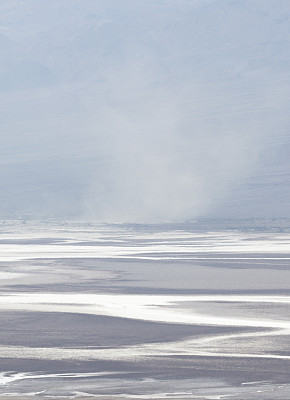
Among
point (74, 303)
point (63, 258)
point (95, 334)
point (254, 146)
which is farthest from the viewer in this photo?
point (254, 146)

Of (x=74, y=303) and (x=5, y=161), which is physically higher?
(x=5, y=161)

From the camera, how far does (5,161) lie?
82.8 meters

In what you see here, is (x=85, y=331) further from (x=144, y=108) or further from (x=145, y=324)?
(x=144, y=108)

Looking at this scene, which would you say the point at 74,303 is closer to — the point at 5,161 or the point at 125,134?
the point at 5,161

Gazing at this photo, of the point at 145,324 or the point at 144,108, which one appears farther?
the point at 144,108

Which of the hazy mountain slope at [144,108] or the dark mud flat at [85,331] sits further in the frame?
the hazy mountain slope at [144,108]

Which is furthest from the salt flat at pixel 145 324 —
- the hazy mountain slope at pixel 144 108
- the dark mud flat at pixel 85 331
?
the hazy mountain slope at pixel 144 108

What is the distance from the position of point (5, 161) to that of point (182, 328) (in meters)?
68.2

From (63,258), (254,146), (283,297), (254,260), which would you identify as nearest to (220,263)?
(254,260)

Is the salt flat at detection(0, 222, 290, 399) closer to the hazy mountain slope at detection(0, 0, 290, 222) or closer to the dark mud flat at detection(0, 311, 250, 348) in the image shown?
the dark mud flat at detection(0, 311, 250, 348)

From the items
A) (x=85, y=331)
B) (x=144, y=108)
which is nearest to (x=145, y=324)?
(x=85, y=331)

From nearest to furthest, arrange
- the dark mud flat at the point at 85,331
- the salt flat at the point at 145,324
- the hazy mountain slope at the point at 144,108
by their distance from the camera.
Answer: the salt flat at the point at 145,324, the dark mud flat at the point at 85,331, the hazy mountain slope at the point at 144,108

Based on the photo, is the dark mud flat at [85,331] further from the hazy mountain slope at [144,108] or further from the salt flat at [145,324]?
the hazy mountain slope at [144,108]

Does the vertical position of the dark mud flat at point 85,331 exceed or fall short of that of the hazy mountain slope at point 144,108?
it falls short
